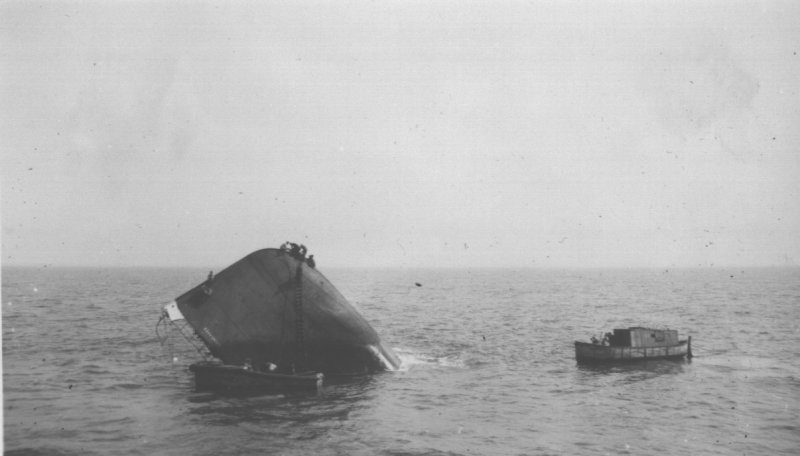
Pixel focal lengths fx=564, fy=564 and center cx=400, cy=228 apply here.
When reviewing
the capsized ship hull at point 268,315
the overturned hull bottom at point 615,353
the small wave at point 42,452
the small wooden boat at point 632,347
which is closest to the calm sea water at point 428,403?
the small wave at point 42,452

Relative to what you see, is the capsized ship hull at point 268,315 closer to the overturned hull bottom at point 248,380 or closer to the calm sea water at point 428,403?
the overturned hull bottom at point 248,380

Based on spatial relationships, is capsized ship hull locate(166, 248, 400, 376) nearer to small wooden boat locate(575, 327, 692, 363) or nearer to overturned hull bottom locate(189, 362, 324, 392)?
overturned hull bottom locate(189, 362, 324, 392)

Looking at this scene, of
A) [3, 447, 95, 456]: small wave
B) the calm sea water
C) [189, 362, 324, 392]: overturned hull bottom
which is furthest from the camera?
[189, 362, 324, 392]: overturned hull bottom

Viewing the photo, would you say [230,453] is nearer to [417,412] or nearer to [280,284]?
[417,412]

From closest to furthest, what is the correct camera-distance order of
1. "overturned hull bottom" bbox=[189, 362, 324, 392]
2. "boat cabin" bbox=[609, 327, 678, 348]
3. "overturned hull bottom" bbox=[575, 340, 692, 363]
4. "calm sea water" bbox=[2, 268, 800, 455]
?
"calm sea water" bbox=[2, 268, 800, 455]
"overturned hull bottom" bbox=[189, 362, 324, 392]
"overturned hull bottom" bbox=[575, 340, 692, 363]
"boat cabin" bbox=[609, 327, 678, 348]

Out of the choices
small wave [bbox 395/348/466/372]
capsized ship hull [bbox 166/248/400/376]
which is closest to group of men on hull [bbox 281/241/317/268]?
capsized ship hull [bbox 166/248/400/376]

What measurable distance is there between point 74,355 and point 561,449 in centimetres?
3405

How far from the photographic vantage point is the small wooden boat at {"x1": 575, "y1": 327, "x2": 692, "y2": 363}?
39.9m

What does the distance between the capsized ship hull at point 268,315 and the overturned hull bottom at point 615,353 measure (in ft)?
59.5

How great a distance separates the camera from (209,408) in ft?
86.0

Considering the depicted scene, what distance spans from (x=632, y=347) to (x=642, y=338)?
1373 mm

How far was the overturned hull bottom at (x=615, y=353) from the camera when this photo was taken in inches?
1567

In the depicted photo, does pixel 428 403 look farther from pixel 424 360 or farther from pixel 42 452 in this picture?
pixel 42 452

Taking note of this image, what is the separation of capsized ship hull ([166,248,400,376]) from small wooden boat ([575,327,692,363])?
18313 mm
